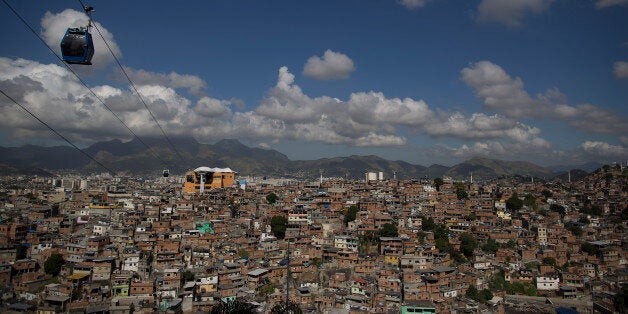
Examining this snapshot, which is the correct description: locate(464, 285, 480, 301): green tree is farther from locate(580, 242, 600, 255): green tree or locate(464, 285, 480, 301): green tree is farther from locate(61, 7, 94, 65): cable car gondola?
locate(61, 7, 94, 65): cable car gondola

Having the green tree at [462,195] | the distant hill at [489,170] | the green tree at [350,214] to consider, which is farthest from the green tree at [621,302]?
the distant hill at [489,170]

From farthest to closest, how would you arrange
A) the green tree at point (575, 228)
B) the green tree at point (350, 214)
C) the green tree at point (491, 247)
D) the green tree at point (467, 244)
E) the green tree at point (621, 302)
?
1. the green tree at point (575, 228)
2. the green tree at point (350, 214)
3. the green tree at point (491, 247)
4. the green tree at point (467, 244)
5. the green tree at point (621, 302)

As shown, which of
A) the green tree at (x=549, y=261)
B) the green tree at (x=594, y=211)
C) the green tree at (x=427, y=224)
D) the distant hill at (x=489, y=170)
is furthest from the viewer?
the distant hill at (x=489, y=170)

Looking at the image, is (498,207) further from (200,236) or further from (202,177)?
(202,177)

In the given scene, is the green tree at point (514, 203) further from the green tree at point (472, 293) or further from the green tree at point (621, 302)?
the green tree at point (472, 293)

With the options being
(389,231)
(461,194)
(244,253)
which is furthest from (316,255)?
(461,194)

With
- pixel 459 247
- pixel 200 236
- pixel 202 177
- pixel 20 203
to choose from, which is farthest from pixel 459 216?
pixel 20 203

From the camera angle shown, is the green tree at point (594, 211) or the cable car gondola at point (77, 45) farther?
the green tree at point (594, 211)
